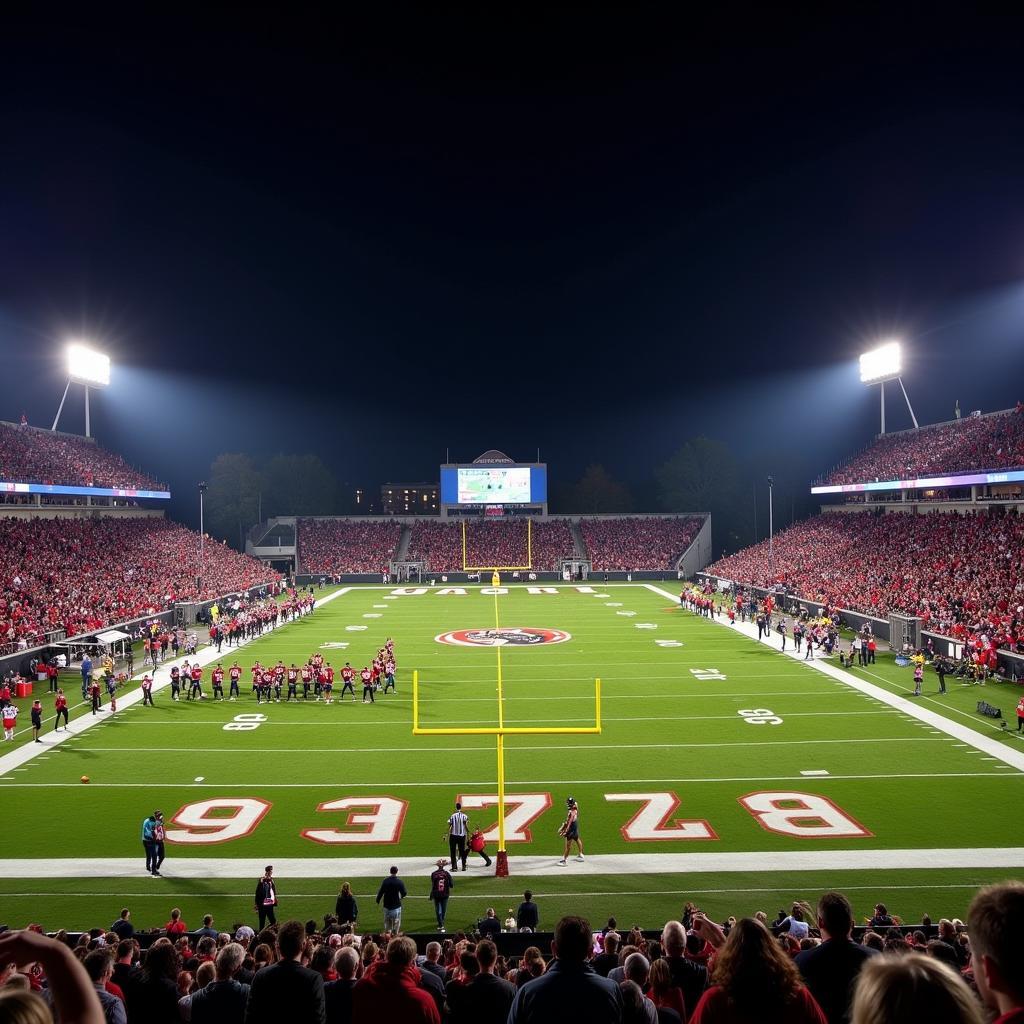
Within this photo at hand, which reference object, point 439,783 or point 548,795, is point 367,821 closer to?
point 439,783

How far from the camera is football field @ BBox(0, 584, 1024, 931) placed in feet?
37.5

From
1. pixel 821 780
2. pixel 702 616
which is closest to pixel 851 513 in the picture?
pixel 702 616

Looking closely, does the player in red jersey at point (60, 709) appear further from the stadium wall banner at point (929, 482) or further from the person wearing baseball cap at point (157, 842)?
the stadium wall banner at point (929, 482)

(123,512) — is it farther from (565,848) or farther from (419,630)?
(565,848)

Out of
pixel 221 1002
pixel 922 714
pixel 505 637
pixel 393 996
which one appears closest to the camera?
pixel 393 996

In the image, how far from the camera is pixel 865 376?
58375 mm

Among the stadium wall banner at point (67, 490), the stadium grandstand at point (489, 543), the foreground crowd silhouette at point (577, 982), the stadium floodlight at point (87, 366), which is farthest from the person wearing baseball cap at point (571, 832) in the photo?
the stadium floodlight at point (87, 366)

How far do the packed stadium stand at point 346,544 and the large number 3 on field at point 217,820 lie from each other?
47.7 m

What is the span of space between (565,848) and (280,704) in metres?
12.4

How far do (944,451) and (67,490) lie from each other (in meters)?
45.8

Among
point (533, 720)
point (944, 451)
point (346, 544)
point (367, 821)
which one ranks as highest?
point (944, 451)

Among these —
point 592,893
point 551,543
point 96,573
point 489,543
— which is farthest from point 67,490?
point 592,893

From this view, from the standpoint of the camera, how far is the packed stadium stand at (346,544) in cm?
6397

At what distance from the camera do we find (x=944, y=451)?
143ft
